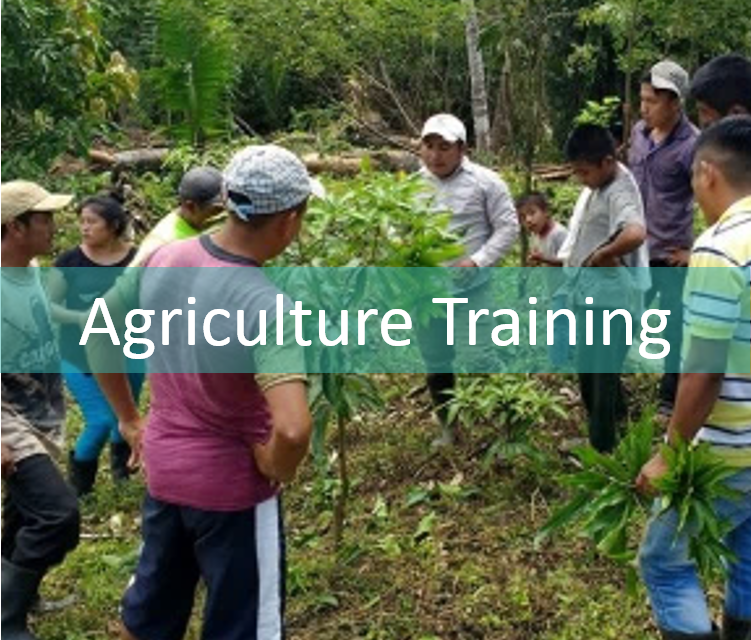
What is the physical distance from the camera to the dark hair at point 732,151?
330cm

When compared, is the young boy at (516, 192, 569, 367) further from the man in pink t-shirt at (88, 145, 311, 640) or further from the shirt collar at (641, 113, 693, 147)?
the man in pink t-shirt at (88, 145, 311, 640)

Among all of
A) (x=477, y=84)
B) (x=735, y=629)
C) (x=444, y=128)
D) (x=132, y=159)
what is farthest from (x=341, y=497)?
(x=132, y=159)

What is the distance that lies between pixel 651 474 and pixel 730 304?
0.54 m

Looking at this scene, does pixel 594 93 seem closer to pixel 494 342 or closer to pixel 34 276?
pixel 494 342

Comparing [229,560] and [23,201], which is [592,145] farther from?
[229,560]

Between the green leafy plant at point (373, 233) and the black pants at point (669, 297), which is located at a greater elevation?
the green leafy plant at point (373, 233)

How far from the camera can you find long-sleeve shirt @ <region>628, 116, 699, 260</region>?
213 inches

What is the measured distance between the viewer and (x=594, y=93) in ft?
43.6

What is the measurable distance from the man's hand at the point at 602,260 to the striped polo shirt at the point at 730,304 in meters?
1.91

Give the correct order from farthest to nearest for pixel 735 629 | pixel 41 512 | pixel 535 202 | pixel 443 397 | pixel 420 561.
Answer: pixel 535 202 < pixel 443 397 < pixel 420 561 < pixel 41 512 < pixel 735 629

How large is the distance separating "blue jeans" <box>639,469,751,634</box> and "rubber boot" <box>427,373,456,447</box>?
2.37 meters

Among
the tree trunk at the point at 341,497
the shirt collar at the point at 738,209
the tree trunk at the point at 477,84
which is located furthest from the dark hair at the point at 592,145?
the tree trunk at the point at 477,84

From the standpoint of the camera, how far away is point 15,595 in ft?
12.5
